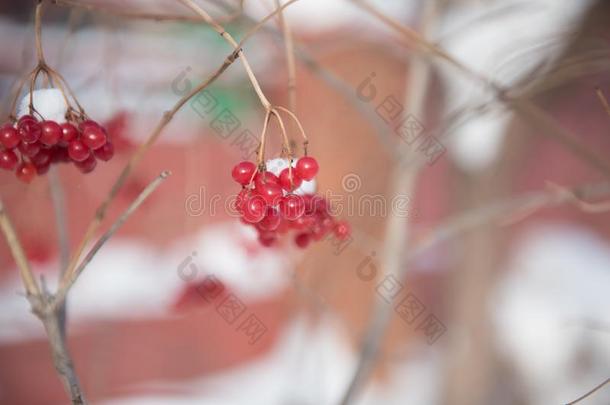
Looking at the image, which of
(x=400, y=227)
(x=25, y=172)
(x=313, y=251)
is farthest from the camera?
(x=313, y=251)

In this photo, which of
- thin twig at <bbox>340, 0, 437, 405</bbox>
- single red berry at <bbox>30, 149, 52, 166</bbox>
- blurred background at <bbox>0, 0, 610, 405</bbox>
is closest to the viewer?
single red berry at <bbox>30, 149, 52, 166</bbox>

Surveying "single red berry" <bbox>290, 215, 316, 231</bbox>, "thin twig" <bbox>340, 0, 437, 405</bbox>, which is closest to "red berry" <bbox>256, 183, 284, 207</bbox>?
"single red berry" <bbox>290, 215, 316, 231</bbox>

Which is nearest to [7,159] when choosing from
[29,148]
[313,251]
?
[29,148]

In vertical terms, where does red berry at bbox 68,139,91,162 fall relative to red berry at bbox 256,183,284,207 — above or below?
above

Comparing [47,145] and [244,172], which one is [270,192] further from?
[47,145]

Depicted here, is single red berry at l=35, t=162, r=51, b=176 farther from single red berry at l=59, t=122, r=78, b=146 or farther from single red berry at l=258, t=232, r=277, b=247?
single red berry at l=258, t=232, r=277, b=247

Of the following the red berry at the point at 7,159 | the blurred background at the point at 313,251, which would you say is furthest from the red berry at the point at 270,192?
the blurred background at the point at 313,251

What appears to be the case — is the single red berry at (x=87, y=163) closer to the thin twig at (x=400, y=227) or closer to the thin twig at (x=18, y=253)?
the thin twig at (x=18, y=253)

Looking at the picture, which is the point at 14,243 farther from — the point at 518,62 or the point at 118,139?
the point at 518,62

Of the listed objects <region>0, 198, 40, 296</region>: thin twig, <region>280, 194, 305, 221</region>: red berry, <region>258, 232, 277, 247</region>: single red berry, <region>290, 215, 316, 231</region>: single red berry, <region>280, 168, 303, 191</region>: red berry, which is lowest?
<region>280, 194, 305, 221</region>: red berry
